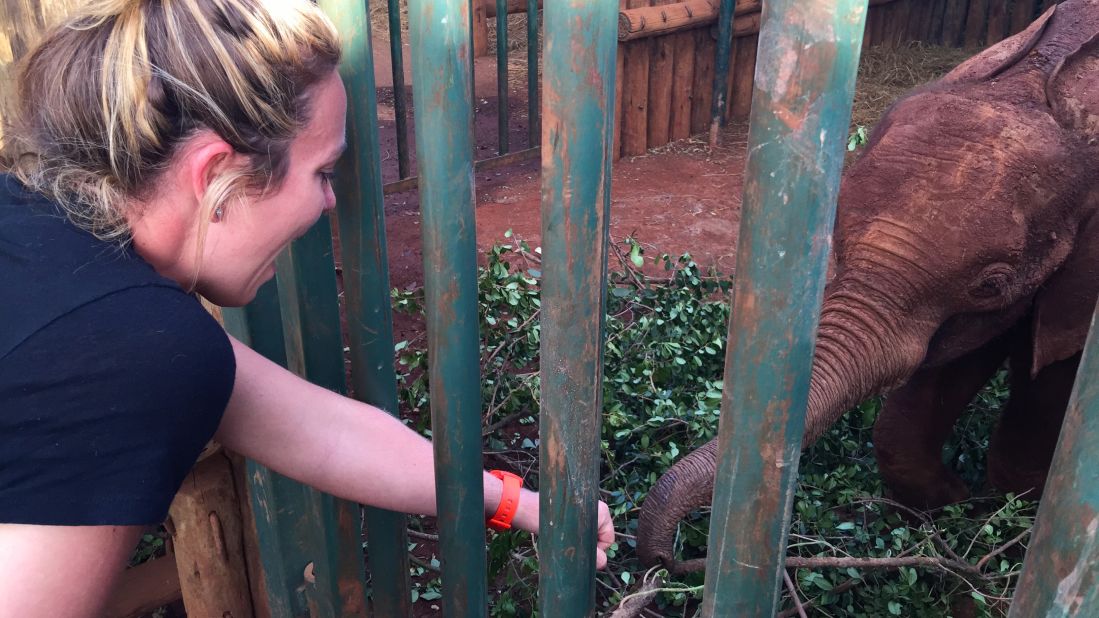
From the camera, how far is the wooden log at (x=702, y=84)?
23.5 ft

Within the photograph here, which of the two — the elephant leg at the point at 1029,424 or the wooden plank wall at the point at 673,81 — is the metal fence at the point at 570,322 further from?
the wooden plank wall at the point at 673,81

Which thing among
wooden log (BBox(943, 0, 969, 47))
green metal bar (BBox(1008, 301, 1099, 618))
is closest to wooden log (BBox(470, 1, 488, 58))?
wooden log (BBox(943, 0, 969, 47))

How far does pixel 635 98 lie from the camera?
274 inches

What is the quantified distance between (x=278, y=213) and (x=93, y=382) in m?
0.34

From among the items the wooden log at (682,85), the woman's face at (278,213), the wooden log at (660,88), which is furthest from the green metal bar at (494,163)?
the woman's face at (278,213)

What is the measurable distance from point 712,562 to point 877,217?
1743 mm

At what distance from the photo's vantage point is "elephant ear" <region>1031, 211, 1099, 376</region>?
2695 millimetres

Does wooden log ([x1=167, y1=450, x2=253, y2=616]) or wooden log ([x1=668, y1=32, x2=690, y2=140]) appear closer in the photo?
wooden log ([x1=167, y1=450, x2=253, y2=616])


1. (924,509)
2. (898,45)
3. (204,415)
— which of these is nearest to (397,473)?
(204,415)

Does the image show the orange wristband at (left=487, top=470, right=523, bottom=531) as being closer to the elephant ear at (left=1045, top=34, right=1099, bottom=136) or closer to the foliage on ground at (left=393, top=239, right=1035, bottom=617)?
the foliage on ground at (left=393, top=239, right=1035, bottom=617)

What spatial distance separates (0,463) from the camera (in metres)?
1.19

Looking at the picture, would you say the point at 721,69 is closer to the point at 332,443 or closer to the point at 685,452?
the point at 685,452

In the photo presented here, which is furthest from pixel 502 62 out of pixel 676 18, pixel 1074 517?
pixel 1074 517

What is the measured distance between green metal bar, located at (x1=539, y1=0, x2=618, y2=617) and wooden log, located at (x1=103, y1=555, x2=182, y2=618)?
1.38 metres
